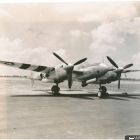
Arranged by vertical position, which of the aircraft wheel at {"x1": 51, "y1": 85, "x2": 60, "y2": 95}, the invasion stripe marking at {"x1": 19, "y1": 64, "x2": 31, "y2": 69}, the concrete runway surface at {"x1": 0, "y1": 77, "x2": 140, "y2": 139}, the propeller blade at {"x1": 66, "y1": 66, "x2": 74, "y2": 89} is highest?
the invasion stripe marking at {"x1": 19, "y1": 64, "x2": 31, "y2": 69}

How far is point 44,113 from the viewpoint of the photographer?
8.25 metres

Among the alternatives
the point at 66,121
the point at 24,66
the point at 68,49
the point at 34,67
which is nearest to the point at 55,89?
the point at 34,67

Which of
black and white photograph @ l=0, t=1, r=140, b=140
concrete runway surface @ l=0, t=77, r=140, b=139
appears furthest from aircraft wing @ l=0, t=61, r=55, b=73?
concrete runway surface @ l=0, t=77, r=140, b=139

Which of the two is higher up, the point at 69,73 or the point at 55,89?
the point at 69,73

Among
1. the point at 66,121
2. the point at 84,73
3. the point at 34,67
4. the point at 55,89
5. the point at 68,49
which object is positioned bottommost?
the point at 66,121

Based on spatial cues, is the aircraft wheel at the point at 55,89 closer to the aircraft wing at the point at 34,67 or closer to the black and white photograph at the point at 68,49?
the aircraft wing at the point at 34,67

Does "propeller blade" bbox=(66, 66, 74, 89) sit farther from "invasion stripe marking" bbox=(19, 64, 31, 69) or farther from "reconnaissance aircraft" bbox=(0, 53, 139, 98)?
"invasion stripe marking" bbox=(19, 64, 31, 69)

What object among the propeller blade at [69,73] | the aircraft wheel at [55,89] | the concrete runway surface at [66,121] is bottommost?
the concrete runway surface at [66,121]

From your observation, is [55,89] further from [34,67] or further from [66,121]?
[66,121]

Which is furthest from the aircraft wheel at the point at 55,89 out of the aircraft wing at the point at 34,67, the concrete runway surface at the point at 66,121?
the concrete runway surface at the point at 66,121

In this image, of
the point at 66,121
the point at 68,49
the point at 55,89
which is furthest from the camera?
the point at 55,89

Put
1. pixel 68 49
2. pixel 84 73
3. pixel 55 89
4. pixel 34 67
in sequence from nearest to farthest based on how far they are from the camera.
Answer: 1. pixel 68 49
2. pixel 34 67
3. pixel 84 73
4. pixel 55 89

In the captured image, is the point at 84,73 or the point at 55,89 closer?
the point at 84,73

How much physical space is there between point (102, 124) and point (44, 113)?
174 centimetres
